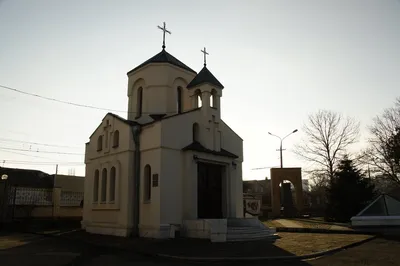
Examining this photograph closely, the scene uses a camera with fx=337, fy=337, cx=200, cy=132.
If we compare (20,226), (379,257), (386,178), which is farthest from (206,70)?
(386,178)

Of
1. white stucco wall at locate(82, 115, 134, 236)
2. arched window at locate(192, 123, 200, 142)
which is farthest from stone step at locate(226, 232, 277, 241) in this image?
arched window at locate(192, 123, 200, 142)

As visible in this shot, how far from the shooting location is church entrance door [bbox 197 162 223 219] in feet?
60.4

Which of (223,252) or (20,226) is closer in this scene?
(223,252)

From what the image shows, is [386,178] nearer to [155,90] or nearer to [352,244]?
[352,244]

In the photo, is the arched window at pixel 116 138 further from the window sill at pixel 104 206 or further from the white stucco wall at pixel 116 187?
the window sill at pixel 104 206

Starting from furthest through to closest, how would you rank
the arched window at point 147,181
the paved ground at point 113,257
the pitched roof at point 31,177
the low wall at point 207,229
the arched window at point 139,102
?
the pitched roof at point 31,177
the arched window at point 139,102
the arched window at point 147,181
the low wall at point 207,229
the paved ground at point 113,257

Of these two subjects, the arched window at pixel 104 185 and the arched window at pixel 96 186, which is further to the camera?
the arched window at pixel 96 186

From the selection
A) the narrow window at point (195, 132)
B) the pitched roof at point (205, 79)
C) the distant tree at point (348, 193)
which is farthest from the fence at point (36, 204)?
the distant tree at point (348, 193)

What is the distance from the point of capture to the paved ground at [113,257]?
1022cm

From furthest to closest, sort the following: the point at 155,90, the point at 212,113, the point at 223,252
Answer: the point at 155,90, the point at 212,113, the point at 223,252

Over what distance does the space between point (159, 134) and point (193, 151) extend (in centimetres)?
213

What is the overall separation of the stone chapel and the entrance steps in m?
0.66

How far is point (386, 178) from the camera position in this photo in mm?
30797

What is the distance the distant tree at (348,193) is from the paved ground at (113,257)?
9.95 metres
